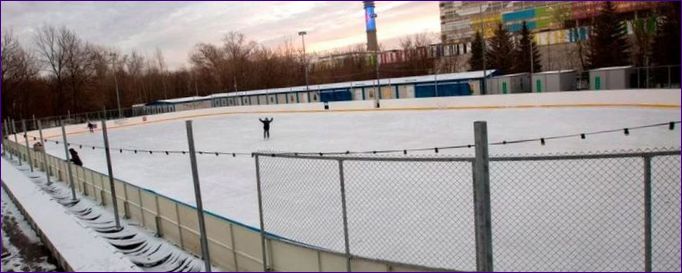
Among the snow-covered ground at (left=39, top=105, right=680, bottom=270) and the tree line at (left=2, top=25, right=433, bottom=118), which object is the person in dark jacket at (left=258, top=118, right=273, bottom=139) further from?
the tree line at (left=2, top=25, right=433, bottom=118)

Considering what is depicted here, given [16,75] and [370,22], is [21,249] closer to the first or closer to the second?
[16,75]

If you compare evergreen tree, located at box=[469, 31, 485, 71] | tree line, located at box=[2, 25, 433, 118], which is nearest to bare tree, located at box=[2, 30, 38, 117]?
tree line, located at box=[2, 25, 433, 118]

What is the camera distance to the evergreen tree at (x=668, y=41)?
39.0 meters

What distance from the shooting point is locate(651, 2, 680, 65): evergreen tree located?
3900cm

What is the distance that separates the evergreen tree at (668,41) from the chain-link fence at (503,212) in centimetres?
3546

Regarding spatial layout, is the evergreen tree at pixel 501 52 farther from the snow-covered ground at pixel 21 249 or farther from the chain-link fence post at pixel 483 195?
the chain-link fence post at pixel 483 195

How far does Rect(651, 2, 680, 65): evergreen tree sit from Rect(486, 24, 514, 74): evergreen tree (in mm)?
16755

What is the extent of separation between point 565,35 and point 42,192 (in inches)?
2363

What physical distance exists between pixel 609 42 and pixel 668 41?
759 cm

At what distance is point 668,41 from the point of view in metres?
39.7

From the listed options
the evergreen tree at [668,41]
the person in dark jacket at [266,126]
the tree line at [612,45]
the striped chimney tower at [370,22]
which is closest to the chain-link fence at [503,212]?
the person in dark jacket at [266,126]

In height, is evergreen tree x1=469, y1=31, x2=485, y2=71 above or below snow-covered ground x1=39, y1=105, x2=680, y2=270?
above

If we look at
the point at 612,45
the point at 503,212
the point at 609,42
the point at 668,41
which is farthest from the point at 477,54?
the point at 503,212

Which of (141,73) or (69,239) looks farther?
(141,73)
